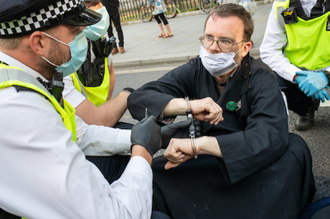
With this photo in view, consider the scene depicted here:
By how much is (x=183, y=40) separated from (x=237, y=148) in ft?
21.1

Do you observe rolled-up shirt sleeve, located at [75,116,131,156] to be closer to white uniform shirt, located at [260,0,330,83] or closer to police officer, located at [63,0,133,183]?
police officer, located at [63,0,133,183]

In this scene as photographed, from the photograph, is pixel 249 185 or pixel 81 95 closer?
pixel 249 185

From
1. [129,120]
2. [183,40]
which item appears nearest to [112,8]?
[183,40]

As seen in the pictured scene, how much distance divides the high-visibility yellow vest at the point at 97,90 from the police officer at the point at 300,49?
1.59m

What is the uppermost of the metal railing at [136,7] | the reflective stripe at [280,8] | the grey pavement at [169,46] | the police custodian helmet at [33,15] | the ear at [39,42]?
the police custodian helmet at [33,15]

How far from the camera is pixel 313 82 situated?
235cm

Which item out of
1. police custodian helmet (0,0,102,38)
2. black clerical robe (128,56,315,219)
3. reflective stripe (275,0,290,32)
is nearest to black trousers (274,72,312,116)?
reflective stripe (275,0,290,32)

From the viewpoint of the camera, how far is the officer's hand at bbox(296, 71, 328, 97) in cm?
234

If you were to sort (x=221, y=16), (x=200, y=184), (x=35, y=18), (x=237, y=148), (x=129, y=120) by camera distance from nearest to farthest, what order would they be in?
1. (x=35, y=18)
2. (x=237, y=148)
3. (x=200, y=184)
4. (x=221, y=16)
5. (x=129, y=120)

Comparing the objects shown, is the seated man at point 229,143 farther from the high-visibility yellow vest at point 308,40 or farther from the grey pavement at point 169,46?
the grey pavement at point 169,46

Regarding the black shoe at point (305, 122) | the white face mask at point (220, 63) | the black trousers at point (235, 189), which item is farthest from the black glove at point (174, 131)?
the black shoe at point (305, 122)

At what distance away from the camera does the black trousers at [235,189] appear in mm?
1518

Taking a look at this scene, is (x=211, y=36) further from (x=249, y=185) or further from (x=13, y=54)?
(x=13, y=54)

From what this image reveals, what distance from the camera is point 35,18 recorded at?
1.22 m
